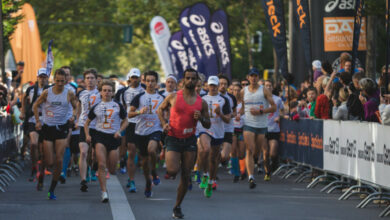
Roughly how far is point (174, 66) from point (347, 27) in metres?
11.3

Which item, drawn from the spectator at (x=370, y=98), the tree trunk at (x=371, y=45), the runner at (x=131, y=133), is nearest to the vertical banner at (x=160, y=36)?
the tree trunk at (x=371, y=45)

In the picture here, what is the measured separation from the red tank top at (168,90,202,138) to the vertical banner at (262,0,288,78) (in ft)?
31.2

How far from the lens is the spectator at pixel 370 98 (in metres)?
15.6

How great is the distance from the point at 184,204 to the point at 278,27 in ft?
29.0

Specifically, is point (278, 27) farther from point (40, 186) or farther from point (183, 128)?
point (183, 128)

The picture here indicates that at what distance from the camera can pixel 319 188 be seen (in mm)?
17609

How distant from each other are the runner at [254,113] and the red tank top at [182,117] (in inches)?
210

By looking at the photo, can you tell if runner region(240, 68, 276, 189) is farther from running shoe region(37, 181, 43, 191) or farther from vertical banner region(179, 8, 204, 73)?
vertical banner region(179, 8, 204, 73)

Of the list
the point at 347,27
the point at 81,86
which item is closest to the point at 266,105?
the point at 81,86

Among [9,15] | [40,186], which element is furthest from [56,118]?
[9,15]

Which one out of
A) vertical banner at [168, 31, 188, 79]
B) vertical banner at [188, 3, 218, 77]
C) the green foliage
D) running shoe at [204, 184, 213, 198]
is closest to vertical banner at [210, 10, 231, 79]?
vertical banner at [188, 3, 218, 77]

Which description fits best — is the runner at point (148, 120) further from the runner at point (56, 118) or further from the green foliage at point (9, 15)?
the green foliage at point (9, 15)

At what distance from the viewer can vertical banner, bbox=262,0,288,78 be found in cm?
2206

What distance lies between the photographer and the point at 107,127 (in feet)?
48.7
